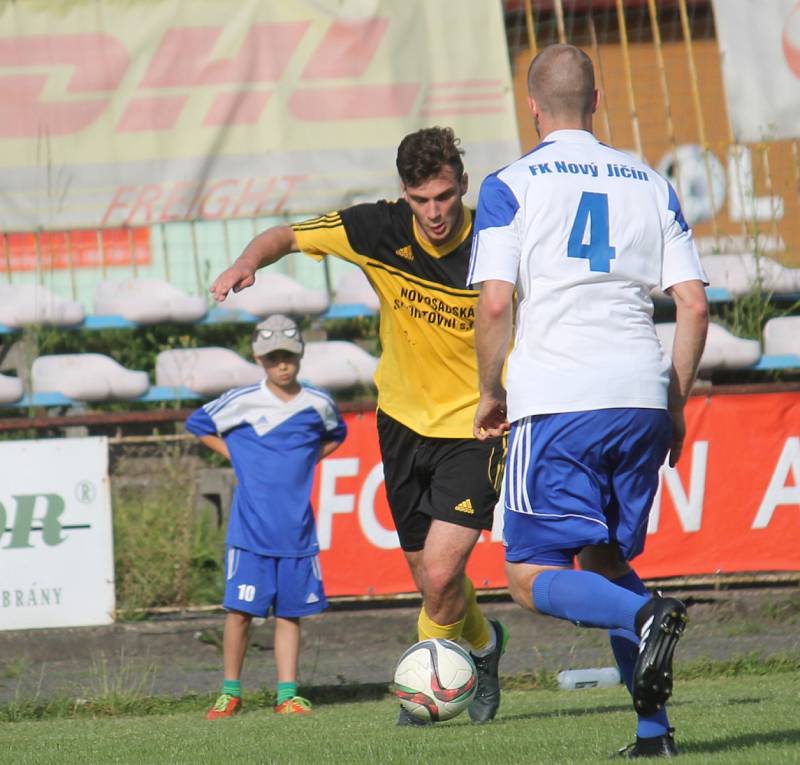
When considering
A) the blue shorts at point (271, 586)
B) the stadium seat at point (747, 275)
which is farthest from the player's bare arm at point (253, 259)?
the stadium seat at point (747, 275)

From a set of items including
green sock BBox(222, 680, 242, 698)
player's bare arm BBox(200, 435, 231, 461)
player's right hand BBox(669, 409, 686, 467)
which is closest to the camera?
player's right hand BBox(669, 409, 686, 467)

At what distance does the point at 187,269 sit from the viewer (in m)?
14.2

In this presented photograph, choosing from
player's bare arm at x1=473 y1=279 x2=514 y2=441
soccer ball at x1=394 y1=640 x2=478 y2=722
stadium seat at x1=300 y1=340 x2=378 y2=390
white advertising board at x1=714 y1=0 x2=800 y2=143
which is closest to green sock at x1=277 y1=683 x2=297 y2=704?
soccer ball at x1=394 y1=640 x2=478 y2=722

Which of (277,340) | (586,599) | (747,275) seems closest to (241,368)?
(277,340)

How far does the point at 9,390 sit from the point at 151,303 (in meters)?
1.50

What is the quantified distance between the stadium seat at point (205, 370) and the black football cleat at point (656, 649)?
28.5 feet

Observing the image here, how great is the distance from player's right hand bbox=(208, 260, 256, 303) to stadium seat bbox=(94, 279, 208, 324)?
7804 mm

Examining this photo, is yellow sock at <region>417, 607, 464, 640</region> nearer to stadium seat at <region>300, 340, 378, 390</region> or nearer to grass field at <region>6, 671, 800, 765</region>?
grass field at <region>6, 671, 800, 765</region>

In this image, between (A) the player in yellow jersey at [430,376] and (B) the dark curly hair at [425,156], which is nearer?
(B) the dark curly hair at [425,156]

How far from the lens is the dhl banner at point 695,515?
33.9 feet

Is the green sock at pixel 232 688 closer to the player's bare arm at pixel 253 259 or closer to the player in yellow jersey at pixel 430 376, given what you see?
the player in yellow jersey at pixel 430 376

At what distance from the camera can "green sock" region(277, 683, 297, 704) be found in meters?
8.02

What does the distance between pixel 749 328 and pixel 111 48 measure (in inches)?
255

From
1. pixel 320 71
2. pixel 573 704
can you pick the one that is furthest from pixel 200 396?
pixel 573 704
